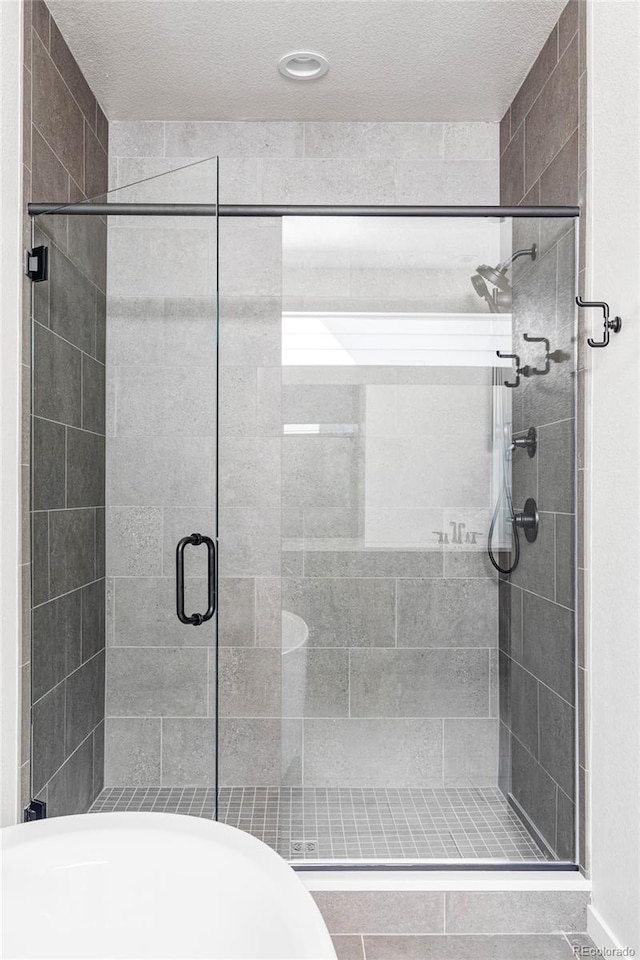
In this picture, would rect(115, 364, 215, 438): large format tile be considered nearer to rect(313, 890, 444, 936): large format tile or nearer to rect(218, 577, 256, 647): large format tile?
rect(218, 577, 256, 647): large format tile

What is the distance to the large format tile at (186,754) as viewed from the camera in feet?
5.74

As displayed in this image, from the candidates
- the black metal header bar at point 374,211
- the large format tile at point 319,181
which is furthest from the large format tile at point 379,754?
the large format tile at point 319,181

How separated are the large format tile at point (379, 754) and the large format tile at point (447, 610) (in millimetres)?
257

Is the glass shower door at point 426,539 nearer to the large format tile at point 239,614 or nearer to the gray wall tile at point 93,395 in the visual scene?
the large format tile at point 239,614

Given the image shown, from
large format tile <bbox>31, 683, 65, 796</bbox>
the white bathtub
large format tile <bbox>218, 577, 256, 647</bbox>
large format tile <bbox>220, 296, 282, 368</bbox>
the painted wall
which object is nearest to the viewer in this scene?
the white bathtub

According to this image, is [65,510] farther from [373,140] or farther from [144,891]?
[373,140]

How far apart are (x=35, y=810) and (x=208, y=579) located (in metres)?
0.81

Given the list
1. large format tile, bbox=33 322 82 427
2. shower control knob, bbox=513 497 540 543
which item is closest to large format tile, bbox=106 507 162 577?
large format tile, bbox=33 322 82 427

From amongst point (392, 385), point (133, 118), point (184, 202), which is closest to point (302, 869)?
point (392, 385)

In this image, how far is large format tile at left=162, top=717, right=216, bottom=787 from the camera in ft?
5.74

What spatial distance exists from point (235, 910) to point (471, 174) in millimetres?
2632

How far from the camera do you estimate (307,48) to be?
2.34 m

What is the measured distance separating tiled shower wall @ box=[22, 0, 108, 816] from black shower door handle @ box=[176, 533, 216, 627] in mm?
241

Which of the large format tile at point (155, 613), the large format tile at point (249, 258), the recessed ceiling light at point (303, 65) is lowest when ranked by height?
the large format tile at point (155, 613)
